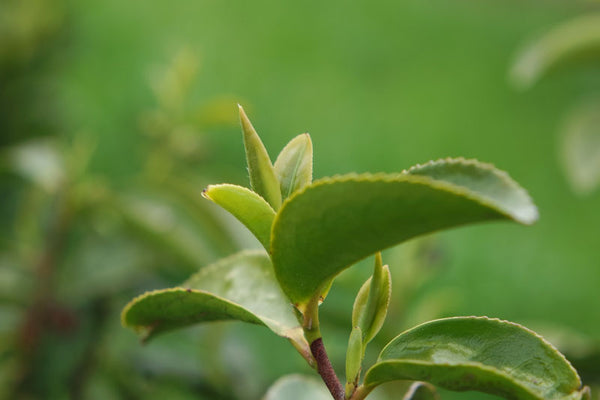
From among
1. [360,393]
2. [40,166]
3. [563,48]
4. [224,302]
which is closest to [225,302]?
[224,302]

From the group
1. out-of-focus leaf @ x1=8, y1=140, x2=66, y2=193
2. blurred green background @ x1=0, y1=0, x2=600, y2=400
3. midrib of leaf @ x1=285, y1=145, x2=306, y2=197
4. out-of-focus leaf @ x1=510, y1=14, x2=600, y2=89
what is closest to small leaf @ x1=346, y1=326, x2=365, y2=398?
midrib of leaf @ x1=285, y1=145, x2=306, y2=197

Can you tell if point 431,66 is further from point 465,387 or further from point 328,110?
point 465,387

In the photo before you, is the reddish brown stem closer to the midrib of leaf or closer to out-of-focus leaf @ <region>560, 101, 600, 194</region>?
the midrib of leaf

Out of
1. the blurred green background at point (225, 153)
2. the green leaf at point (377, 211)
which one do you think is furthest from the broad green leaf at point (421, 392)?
the blurred green background at point (225, 153)

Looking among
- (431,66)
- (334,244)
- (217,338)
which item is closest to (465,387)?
(334,244)

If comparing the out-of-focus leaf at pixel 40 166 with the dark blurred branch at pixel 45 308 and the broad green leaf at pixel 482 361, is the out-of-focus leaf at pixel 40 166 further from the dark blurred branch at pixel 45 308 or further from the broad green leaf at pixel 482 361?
the broad green leaf at pixel 482 361
